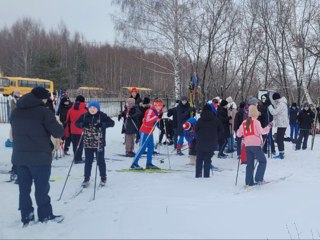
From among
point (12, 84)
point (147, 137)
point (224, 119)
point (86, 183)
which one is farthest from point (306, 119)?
point (12, 84)

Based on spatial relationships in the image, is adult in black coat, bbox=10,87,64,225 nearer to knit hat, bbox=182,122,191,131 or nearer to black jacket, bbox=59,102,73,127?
knit hat, bbox=182,122,191,131

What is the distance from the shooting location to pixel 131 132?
36.4ft

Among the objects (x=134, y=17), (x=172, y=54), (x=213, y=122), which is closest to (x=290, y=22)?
(x=172, y=54)

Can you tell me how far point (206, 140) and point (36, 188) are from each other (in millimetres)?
4114

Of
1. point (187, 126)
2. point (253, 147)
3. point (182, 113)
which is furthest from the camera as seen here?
point (182, 113)

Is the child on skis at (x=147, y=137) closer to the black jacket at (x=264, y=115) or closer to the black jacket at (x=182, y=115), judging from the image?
the black jacket at (x=182, y=115)

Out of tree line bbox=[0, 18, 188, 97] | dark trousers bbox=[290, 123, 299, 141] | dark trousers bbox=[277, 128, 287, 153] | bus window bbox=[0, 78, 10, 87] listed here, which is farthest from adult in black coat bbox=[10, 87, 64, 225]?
tree line bbox=[0, 18, 188, 97]

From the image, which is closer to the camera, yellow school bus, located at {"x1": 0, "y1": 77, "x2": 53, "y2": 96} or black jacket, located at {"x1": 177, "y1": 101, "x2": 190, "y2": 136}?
black jacket, located at {"x1": 177, "y1": 101, "x2": 190, "y2": 136}

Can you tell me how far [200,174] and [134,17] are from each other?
62.5 ft

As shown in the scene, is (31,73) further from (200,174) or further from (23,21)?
(200,174)

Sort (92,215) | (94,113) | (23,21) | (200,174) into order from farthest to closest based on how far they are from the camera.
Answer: (23,21) → (200,174) → (94,113) → (92,215)

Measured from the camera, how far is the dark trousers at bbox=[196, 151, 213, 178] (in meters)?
8.22

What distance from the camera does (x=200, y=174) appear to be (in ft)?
27.2

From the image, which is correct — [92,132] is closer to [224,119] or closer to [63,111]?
[63,111]
